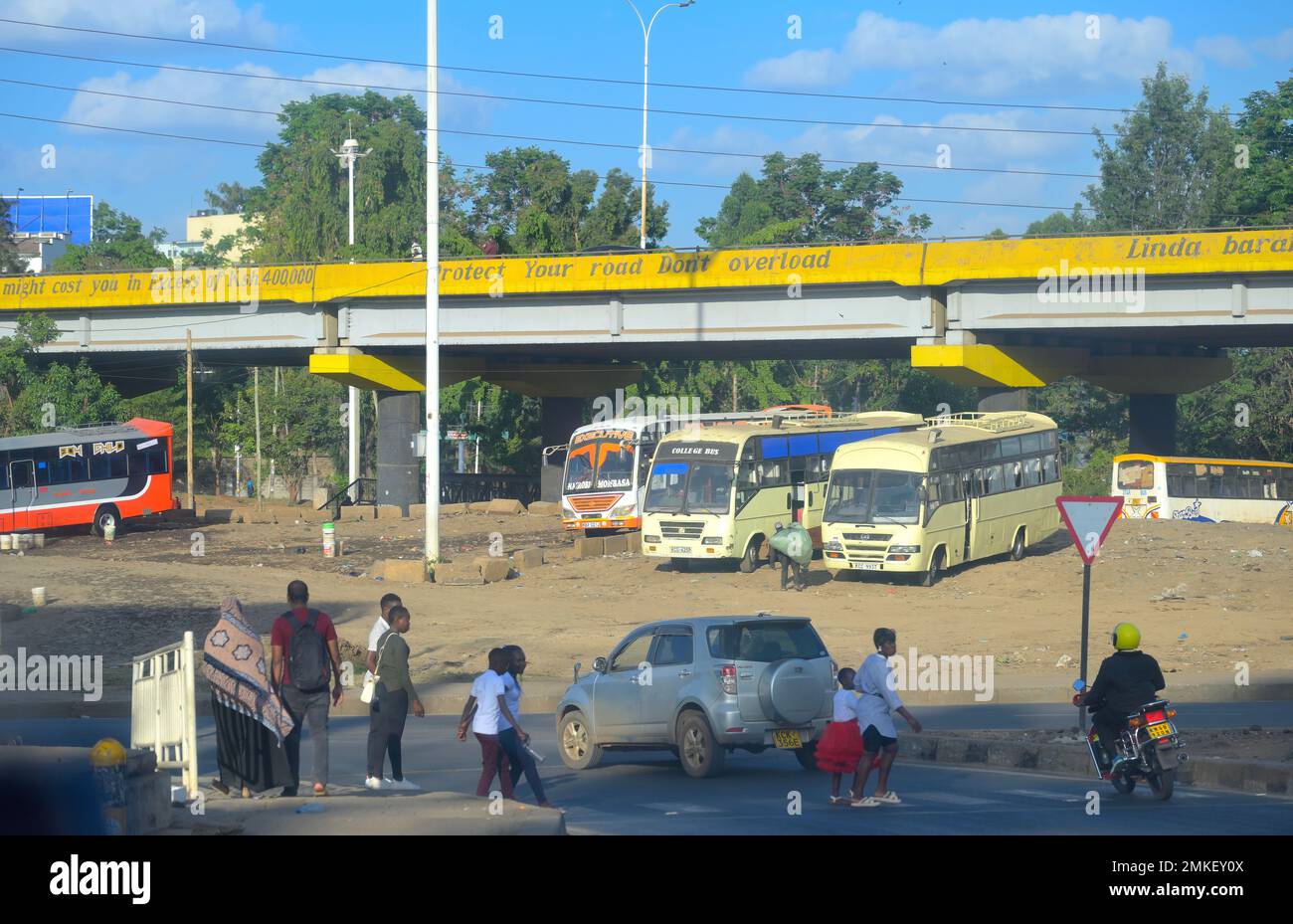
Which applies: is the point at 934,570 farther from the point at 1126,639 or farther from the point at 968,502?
the point at 1126,639

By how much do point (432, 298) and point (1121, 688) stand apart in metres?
22.8

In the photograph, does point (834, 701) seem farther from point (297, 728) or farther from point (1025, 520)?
point (1025, 520)

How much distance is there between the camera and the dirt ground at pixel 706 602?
76.0 feet

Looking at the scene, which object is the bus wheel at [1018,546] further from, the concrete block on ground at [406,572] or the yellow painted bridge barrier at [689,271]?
the concrete block on ground at [406,572]

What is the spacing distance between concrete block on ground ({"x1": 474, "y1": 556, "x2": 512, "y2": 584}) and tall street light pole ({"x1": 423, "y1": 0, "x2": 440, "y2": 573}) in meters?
0.99

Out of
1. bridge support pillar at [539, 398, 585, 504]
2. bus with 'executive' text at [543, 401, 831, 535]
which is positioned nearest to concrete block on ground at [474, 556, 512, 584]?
bus with 'executive' text at [543, 401, 831, 535]

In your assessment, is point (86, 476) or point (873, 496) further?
point (86, 476)

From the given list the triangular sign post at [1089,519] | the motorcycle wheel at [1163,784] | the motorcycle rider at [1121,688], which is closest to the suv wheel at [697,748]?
the motorcycle rider at [1121,688]

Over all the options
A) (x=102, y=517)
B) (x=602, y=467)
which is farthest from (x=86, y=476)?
(x=602, y=467)

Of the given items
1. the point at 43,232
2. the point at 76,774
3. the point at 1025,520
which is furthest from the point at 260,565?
the point at 43,232

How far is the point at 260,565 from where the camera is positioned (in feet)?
114

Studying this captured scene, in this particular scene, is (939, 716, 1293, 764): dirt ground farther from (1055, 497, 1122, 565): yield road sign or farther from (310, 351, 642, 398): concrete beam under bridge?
(310, 351, 642, 398): concrete beam under bridge

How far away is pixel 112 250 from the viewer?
338 feet

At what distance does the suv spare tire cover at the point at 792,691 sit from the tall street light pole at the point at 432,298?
62.4ft
